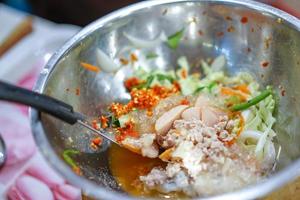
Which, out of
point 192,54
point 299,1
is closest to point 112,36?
point 192,54

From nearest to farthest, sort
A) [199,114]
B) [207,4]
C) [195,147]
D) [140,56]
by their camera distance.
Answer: [195,147] → [199,114] → [207,4] → [140,56]

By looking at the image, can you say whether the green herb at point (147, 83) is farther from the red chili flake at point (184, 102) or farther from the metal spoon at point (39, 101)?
the metal spoon at point (39, 101)

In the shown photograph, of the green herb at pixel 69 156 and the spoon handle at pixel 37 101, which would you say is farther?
the green herb at pixel 69 156

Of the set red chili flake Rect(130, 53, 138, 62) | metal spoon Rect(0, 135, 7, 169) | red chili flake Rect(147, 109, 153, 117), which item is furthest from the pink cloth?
red chili flake Rect(130, 53, 138, 62)

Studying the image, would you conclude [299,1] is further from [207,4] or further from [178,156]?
[178,156]

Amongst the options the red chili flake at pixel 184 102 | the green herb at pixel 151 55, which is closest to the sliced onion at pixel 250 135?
the red chili flake at pixel 184 102

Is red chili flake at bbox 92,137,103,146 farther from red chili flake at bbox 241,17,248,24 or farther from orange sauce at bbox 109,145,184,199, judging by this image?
red chili flake at bbox 241,17,248,24
